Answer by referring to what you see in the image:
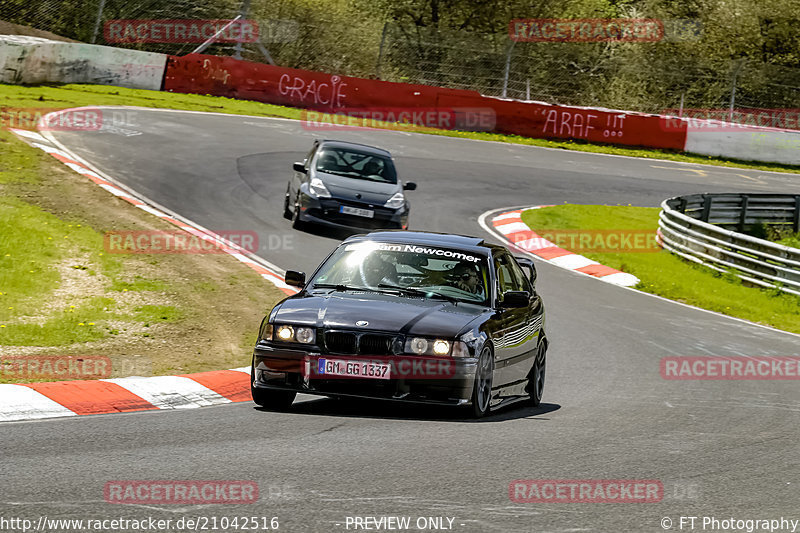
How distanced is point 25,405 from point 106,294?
4.85 m

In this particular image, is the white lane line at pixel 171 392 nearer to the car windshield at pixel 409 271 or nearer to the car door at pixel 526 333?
the car windshield at pixel 409 271

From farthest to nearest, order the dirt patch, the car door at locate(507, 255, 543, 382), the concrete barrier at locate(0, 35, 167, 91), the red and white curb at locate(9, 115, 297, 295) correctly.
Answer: the concrete barrier at locate(0, 35, 167, 91) < the red and white curb at locate(9, 115, 297, 295) < the dirt patch < the car door at locate(507, 255, 543, 382)

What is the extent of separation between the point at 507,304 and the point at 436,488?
11.0 feet

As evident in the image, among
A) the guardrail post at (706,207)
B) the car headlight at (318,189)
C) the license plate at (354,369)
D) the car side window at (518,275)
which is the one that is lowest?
the guardrail post at (706,207)

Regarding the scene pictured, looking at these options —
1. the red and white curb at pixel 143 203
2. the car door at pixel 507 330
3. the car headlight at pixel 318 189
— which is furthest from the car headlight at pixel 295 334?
the car headlight at pixel 318 189

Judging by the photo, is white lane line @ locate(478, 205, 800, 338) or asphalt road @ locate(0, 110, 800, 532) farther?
white lane line @ locate(478, 205, 800, 338)

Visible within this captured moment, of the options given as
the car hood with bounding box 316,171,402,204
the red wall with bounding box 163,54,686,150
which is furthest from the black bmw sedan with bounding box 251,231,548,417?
the red wall with bounding box 163,54,686,150

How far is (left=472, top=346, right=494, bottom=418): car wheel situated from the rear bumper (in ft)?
0.43

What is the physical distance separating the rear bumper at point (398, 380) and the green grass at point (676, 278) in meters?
11.1

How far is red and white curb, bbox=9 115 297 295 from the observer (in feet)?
52.8

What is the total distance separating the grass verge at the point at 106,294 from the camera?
10.9 meters

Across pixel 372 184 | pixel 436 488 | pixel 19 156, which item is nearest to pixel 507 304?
pixel 436 488

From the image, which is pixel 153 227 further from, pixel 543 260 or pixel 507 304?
pixel 507 304

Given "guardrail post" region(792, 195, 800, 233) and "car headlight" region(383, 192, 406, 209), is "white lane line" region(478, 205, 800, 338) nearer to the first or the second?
"car headlight" region(383, 192, 406, 209)
